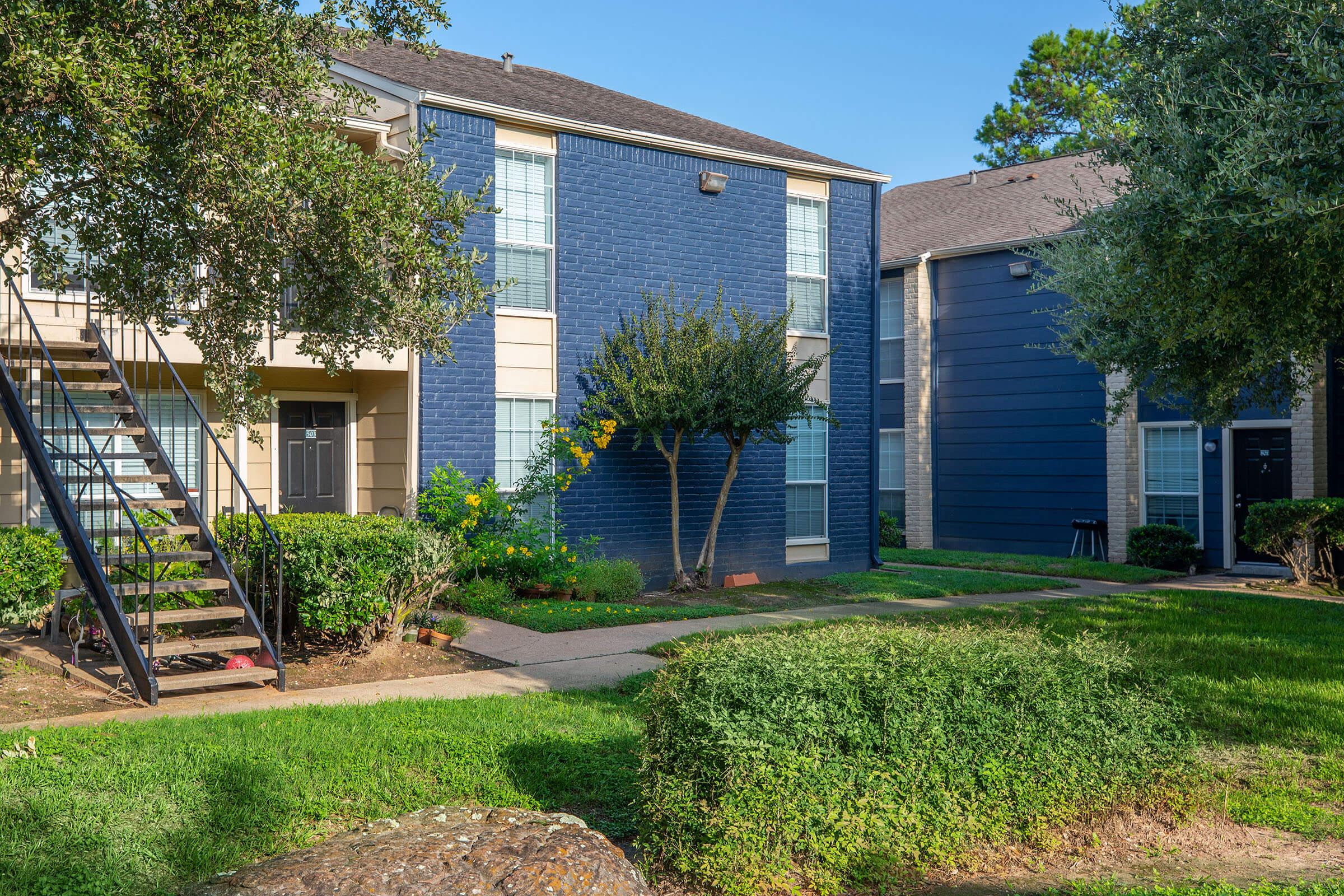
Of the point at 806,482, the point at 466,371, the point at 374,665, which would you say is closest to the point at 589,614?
the point at 374,665

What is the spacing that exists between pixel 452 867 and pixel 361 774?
163 cm

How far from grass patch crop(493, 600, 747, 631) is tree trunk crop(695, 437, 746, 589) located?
156cm

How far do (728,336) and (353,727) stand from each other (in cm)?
841

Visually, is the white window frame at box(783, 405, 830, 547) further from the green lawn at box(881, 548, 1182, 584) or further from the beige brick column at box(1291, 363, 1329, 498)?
the beige brick column at box(1291, 363, 1329, 498)

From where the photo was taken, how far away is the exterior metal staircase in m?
7.71

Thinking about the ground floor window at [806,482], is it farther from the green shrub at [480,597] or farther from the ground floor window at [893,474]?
the ground floor window at [893,474]

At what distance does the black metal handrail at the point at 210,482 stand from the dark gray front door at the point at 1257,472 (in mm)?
14348

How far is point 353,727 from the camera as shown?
6.47 metres

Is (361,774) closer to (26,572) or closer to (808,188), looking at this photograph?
(26,572)

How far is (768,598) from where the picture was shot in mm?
13531

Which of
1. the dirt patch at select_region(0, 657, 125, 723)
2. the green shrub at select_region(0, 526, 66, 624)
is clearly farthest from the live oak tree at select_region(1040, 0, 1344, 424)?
the green shrub at select_region(0, 526, 66, 624)

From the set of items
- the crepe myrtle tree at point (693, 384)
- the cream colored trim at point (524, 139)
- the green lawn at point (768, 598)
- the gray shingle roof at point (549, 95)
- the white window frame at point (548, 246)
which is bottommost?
the green lawn at point (768, 598)

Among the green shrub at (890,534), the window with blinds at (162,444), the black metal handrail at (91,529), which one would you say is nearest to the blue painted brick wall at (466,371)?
the window with blinds at (162,444)

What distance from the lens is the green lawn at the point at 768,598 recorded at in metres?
11.4
